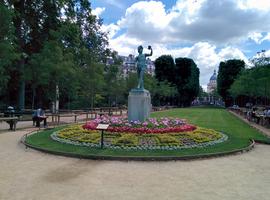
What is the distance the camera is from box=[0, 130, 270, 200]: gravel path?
26.7 ft

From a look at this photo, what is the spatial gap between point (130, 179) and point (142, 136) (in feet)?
21.1

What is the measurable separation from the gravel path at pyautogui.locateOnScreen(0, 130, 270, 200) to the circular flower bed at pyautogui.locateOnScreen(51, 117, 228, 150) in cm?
218

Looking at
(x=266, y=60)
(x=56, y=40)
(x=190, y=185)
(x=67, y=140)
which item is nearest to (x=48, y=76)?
(x=56, y=40)

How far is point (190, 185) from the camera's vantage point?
9.11 metres

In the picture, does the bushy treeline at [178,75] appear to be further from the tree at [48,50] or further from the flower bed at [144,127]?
the flower bed at [144,127]

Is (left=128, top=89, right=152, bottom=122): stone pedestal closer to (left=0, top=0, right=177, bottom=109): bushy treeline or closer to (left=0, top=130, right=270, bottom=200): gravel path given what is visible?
(left=0, top=130, right=270, bottom=200): gravel path

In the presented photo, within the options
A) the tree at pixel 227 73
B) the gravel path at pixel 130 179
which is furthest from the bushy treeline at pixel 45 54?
the tree at pixel 227 73

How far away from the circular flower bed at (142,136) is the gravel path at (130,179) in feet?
7.15

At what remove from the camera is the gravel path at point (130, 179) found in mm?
8141

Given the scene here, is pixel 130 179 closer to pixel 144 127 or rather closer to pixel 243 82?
pixel 144 127

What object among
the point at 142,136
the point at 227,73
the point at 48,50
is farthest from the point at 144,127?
the point at 227,73

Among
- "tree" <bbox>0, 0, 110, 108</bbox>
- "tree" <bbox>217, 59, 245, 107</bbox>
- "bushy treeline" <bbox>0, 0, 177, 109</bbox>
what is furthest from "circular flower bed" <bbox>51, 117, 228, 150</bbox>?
"tree" <bbox>217, 59, 245, 107</bbox>

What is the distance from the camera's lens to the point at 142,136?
1603 centimetres

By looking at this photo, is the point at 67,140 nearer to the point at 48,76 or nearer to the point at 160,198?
the point at 160,198
